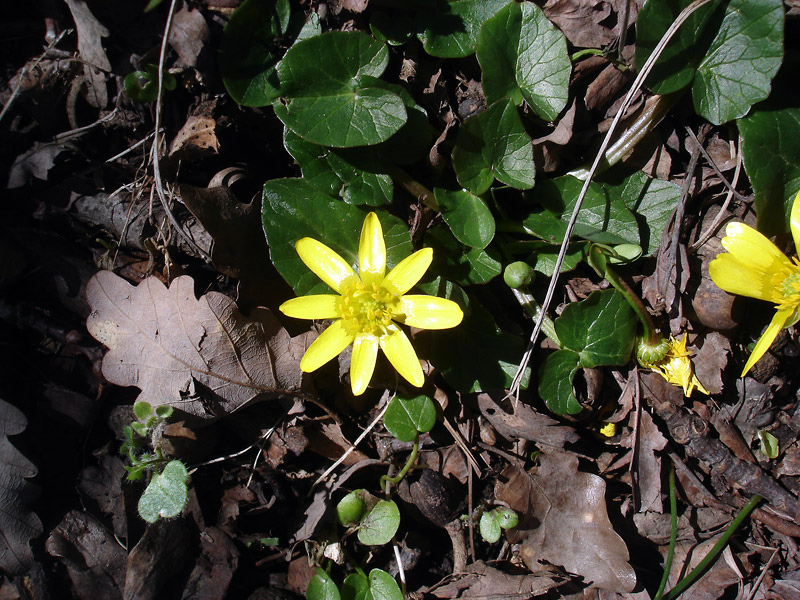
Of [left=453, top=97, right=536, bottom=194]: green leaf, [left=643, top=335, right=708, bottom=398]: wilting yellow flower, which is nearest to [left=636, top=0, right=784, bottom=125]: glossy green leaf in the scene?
[left=453, top=97, right=536, bottom=194]: green leaf

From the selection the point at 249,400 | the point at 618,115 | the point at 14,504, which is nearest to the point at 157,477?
the point at 249,400

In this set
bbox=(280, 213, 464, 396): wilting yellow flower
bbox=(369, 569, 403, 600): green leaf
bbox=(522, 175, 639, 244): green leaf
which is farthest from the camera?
bbox=(369, 569, 403, 600): green leaf

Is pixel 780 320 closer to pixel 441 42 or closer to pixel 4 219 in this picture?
pixel 441 42

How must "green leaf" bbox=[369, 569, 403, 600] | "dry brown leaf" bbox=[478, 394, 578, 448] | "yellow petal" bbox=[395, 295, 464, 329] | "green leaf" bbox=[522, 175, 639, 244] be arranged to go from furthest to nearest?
"dry brown leaf" bbox=[478, 394, 578, 448], "green leaf" bbox=[369, 569, 403, 600], "green leaf" bbox=[522, 175, 639, 244], "yellow petal" bbox=[395, 295, 464, 329]

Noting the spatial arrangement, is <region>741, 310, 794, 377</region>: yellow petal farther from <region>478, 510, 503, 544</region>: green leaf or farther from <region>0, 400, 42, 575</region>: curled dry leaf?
→ <region>0, 400, 42, 575</region>: curled dry leaf

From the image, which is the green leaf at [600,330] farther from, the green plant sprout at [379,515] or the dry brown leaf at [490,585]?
the dry brown leaf at [490,585]

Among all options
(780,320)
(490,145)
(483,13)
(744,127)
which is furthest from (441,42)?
(780,320)
